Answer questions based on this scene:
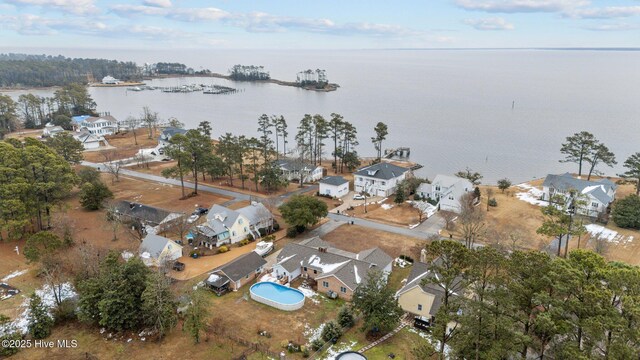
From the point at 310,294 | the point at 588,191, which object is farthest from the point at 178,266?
the point at 588,191

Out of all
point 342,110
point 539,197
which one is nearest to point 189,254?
point 539,197

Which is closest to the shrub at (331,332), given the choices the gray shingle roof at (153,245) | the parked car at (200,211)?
the gray shingle roof at (153,245)

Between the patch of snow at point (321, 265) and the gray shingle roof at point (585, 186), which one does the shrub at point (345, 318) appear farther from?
the gray shingle roof at point (585, 186)

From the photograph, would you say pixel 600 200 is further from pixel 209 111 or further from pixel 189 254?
pixel 209 111

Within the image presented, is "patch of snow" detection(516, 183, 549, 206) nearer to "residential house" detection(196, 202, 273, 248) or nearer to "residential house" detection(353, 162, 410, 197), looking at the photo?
"residential house" detection(353, 162, 410, 197)

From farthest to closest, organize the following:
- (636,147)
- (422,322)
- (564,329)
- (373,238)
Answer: (636,147), (373,238), (422,322), (564,329)

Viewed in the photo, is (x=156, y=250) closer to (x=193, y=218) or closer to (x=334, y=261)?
(x=193, y=218)

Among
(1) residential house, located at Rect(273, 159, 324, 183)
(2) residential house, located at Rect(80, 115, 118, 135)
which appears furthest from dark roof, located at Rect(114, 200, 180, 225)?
(2) residential house, located at Rect(80, 115, 118, 135)
